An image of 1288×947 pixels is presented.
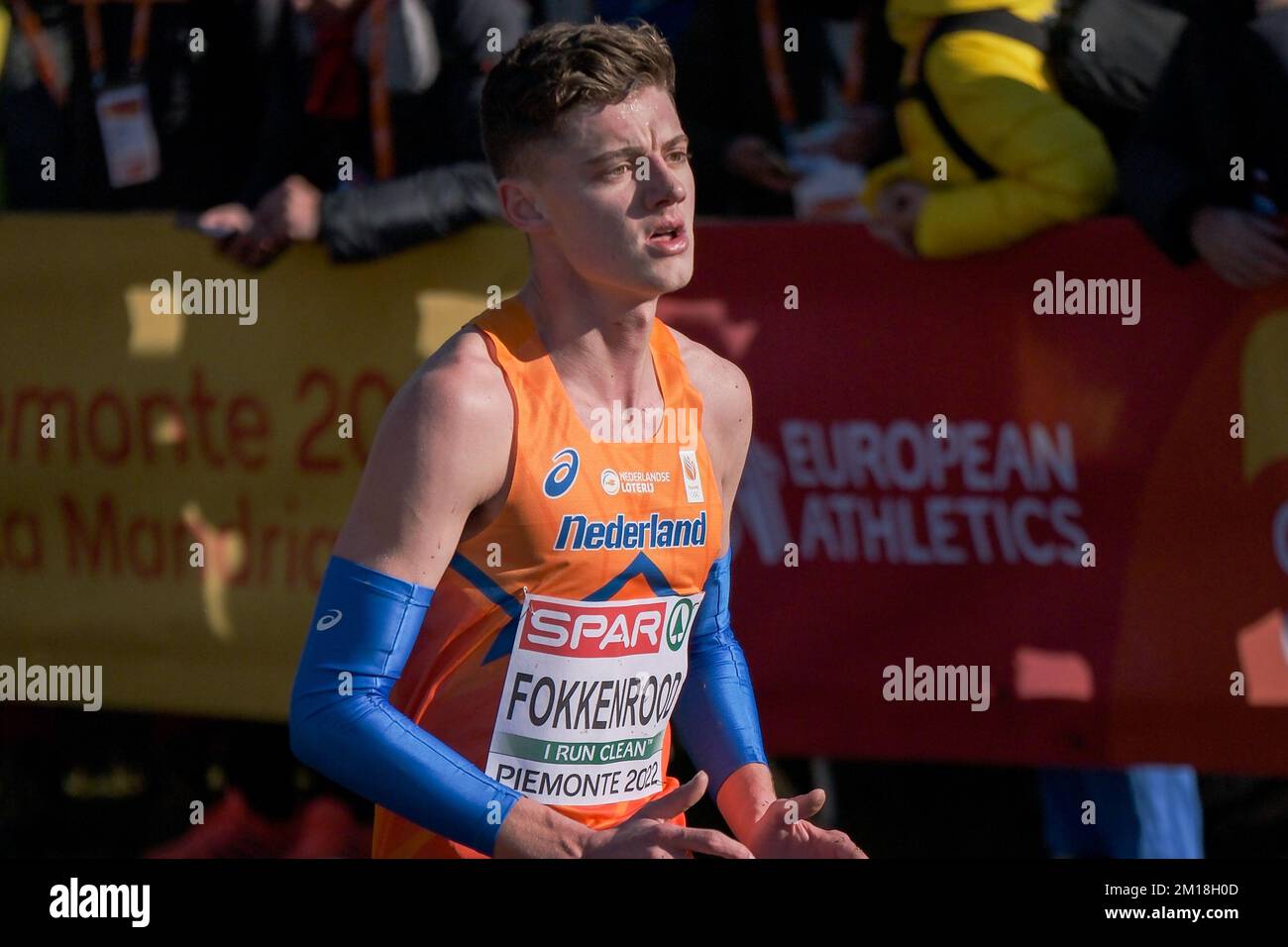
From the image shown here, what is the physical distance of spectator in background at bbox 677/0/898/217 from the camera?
5051 mm

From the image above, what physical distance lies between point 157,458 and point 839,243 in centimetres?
204

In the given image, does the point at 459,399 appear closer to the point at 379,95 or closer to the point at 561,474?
the point at 561,474

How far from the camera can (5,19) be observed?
552 cm

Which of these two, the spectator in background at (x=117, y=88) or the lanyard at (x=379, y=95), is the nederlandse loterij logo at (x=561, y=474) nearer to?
the lanyard at (x=379, y=95)

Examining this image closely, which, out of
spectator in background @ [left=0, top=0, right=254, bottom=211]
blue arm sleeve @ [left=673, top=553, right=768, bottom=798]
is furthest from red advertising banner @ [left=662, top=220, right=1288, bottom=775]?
→ spectator in background @ [left=0, top=0, right=254, bottom=211]

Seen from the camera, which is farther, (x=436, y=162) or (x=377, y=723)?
(x=436, y=162)

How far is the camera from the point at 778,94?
5.14 metres

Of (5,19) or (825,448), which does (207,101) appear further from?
(825,448)

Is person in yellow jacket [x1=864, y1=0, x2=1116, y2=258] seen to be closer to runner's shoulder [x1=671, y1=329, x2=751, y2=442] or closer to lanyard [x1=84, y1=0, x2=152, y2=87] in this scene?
runner's shoulder [x1=671, y1=329, x2=751, y2=442]

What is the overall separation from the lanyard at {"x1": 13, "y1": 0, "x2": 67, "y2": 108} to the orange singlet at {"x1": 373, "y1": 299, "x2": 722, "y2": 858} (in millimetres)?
2928

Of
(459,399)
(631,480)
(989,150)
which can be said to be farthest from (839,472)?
(459,399)

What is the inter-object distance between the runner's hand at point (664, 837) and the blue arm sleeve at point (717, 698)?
21.1 inches

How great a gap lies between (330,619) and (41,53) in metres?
3.30
